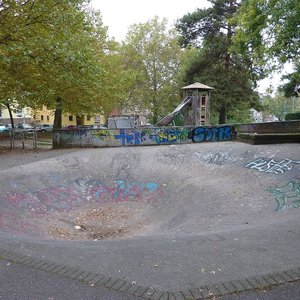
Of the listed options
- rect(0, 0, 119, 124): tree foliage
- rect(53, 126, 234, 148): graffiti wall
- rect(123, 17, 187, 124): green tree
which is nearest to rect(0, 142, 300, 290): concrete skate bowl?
rect(53, 126, 234, 148): graffiti wall

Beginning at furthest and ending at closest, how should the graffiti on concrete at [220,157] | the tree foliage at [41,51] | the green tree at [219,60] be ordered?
the green tree at [219,60] → the tree foliage at [41,51] → the graffiti on concrete at [220,157]

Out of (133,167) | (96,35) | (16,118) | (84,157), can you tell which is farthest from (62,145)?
(16,118)

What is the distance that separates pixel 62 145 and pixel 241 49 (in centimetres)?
1118

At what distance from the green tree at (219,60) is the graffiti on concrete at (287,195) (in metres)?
22.3

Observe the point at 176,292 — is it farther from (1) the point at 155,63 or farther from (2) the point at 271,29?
(1) the point at 155,63

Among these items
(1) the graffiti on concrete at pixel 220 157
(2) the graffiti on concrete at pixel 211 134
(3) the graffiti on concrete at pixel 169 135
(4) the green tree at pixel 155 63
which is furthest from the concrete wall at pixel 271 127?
(4) the green tree at pixel 155 63

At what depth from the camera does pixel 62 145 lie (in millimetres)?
17109

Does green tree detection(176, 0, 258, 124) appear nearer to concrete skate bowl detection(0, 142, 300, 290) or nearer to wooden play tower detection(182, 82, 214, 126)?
wooden play tower detection(182, 82, 214, 126)

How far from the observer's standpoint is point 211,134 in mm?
17234

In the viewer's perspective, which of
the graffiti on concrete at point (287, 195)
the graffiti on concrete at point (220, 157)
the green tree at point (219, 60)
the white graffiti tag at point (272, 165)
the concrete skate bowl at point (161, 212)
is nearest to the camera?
the concrete skate bowl at point (161, 212)

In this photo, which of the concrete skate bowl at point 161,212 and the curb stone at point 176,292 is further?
the concrete skate bowl at point 161,212

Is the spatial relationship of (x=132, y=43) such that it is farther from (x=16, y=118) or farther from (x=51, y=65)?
(x=16, y=118)

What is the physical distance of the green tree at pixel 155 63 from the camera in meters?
40.5

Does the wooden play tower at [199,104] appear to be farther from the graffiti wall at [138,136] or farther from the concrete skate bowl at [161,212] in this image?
the concrete skate bowl at [161,212]
